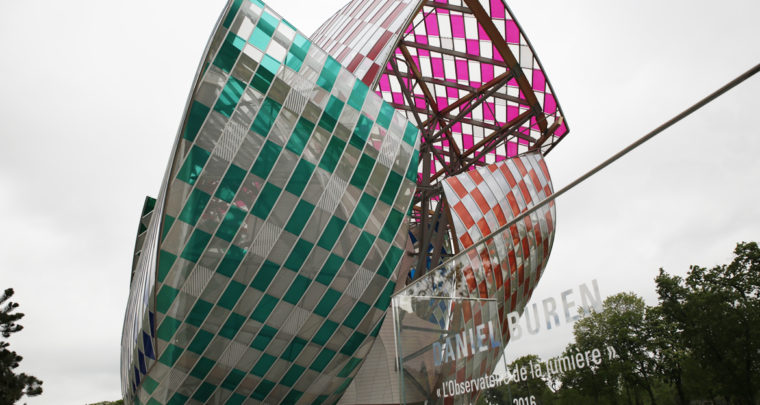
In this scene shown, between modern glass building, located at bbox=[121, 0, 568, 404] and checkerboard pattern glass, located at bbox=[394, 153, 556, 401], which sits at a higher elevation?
modern glass building, located at bbox=[121, 0, 568, 404]

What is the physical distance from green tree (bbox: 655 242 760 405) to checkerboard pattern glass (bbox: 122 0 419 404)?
1324 centimetres

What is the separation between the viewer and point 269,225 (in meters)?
15.2

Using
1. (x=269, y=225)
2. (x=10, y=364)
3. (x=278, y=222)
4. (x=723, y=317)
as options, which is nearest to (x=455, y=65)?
(x=278, y=222)

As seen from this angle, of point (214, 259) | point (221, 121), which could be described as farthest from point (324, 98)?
point (214, 259)

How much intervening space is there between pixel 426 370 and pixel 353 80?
13.2 meters

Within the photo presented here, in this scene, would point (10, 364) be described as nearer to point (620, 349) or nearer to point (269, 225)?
point (269, 225)

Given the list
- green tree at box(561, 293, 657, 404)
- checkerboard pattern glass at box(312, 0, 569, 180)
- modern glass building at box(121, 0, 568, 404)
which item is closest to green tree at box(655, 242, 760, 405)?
green tree at box(561, 293, 657, 404)

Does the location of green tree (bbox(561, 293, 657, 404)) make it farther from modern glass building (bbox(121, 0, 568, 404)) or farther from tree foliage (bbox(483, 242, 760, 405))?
modern glass building (bbox(121, 0, 568, 404))

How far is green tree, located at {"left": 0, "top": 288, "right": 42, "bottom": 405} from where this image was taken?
81.3 feet

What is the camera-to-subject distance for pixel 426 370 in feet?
17.2

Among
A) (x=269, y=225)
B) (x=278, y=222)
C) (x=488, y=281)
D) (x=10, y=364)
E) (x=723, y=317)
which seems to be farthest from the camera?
(x=10, y=364)

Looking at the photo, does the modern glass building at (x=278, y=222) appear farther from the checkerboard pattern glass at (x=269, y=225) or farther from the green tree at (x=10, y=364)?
the green tree at (x=10, y=364)

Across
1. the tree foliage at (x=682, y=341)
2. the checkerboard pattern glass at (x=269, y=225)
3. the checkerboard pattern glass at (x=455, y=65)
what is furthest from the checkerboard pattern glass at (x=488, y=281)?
the checkerboard pattern glass at (x=455, y=65)

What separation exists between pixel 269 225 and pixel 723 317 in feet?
44.7
